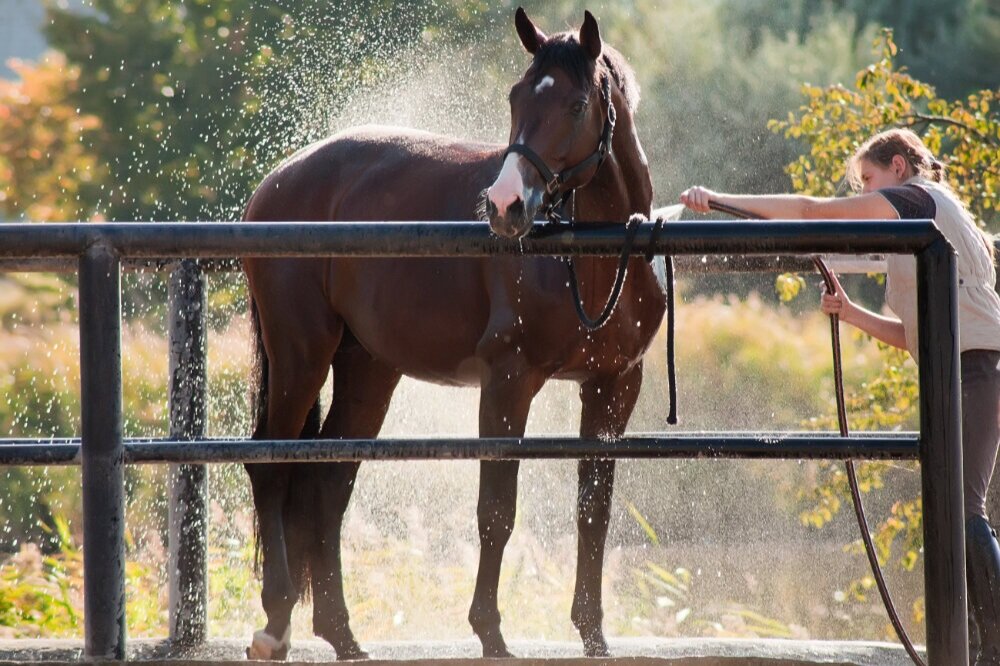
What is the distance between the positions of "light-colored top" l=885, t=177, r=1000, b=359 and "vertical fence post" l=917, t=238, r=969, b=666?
1.05 metres

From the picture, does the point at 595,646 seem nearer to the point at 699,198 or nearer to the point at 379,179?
the point at 699,198

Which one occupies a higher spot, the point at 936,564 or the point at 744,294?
the point at 744,294

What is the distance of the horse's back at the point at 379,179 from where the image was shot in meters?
4.19

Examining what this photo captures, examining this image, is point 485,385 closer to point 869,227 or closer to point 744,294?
point 869,227

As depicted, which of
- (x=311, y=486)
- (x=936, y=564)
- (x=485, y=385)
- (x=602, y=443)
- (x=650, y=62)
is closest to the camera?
(x=936, y=564)

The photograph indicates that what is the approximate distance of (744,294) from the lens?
584 inches

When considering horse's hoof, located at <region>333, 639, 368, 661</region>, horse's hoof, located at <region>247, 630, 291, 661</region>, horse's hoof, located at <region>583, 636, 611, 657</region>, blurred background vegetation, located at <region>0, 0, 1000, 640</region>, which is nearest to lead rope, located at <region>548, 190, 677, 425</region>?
horse's hoof, located at <region>583, 636, 611, 657</region>

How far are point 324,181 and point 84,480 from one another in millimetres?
2619

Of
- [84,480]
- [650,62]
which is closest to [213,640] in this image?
[84,480]

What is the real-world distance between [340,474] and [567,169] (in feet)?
5.20

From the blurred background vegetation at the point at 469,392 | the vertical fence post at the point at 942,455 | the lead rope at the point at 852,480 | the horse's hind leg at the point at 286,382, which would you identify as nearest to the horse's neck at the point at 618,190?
the lead rope at the point at 852,480

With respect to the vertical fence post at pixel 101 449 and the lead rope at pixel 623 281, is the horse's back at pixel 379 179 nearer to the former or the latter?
the lead rope at pixel 623 281

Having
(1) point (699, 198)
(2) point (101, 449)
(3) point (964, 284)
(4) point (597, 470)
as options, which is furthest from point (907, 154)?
(2) point (101, 449)

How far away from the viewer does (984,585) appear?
2.84 m
